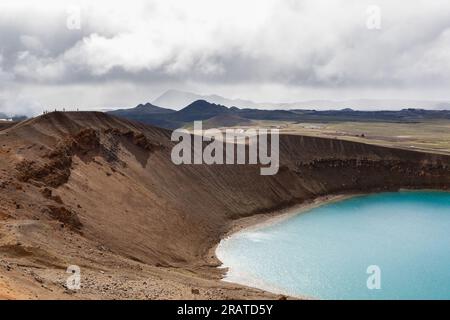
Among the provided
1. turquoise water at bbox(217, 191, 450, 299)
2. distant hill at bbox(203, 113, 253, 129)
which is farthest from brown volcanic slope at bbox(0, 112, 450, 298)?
distant hill at bbox(203, 113, 253, 129)

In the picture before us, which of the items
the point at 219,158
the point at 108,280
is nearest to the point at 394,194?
the point at 219,158

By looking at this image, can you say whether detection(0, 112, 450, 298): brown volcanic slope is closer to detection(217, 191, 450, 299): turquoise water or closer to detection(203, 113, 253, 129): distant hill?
detection(217, 191, 450, 299): turquoise water

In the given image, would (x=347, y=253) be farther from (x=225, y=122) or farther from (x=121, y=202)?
(x=225, y=122)

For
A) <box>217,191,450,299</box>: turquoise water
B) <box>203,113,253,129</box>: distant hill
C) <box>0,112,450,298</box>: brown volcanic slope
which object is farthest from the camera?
<box>203,113,253,129</box>: distant hill

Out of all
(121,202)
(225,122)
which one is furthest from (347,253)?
(225,122)

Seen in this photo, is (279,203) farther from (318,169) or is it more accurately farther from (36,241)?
(36,241)

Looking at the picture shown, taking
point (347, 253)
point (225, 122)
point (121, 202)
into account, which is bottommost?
point (347, 253)

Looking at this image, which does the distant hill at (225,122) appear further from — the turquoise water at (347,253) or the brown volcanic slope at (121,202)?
the turquoise water at (347,253)

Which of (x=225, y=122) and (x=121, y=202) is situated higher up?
(x=225, y=122)
